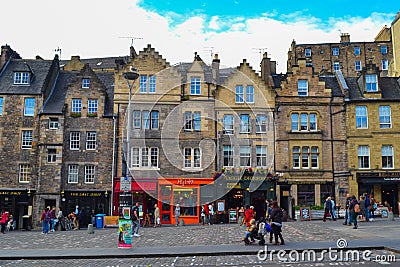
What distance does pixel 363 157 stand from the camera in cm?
3722

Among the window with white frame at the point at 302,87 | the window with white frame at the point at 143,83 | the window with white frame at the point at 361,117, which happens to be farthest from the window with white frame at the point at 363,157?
the window with white frame at the point at 143,83

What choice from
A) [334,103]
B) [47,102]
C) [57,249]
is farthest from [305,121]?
[57,249]

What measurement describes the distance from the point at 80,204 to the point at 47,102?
953 centimetres

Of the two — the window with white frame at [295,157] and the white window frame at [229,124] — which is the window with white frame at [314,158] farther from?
the white window frame at [229,124]

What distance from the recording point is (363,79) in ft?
127

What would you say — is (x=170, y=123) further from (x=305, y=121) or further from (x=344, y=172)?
(x=344, y=172)

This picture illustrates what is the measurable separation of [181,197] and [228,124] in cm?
748

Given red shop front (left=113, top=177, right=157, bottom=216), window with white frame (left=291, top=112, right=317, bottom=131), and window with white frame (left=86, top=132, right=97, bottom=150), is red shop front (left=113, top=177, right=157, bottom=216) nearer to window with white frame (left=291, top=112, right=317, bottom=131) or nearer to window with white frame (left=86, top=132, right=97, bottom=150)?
window with white frame (left=86, top=132, right=97, bottom=150)

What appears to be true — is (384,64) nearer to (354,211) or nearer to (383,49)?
(383,49)

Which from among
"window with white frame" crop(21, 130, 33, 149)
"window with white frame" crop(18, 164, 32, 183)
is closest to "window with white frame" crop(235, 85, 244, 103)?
"window with white frame" crop(21, 130, 33, 149)

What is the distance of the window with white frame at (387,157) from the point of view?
121ft

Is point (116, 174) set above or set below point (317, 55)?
below

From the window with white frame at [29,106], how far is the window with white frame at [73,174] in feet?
19.4

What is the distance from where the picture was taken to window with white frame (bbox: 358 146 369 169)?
3706 centimetres
